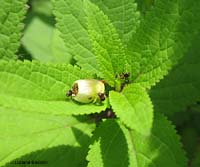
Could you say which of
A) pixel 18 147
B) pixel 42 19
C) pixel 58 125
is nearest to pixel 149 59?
pixel 58 125

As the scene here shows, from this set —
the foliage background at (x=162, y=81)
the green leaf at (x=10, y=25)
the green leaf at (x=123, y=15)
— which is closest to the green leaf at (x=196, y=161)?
the foliage background at (x=162, y=81)

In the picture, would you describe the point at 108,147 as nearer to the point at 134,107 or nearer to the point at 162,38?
the point at 134,107

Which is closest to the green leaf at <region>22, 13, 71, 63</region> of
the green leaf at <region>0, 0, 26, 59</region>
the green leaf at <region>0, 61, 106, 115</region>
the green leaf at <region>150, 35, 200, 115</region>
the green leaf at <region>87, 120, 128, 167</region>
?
the green leaf at <region>0, 0, 26, 59</region>

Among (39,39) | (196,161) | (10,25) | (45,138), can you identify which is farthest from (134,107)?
(39,39)

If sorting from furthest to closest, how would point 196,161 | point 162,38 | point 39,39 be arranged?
1. point 39,39
2. point 196,161
3. point 162,38

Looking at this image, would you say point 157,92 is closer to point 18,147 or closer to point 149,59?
point 149,59

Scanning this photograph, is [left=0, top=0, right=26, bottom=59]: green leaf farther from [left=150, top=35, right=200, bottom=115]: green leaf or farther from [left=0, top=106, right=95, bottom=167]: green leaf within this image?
[left=150, top=35, right=200, bottom=115]: green leaf

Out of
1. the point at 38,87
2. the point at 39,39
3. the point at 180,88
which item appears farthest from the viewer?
the point at 39,39
